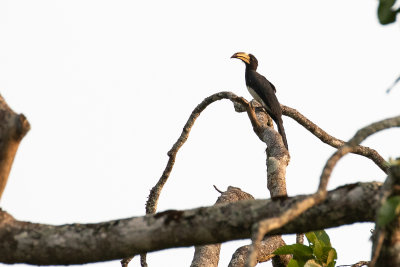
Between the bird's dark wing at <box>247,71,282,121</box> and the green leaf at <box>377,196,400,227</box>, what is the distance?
8.08 metres

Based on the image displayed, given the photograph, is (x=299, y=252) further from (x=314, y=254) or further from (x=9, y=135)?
(x=9, y=135)

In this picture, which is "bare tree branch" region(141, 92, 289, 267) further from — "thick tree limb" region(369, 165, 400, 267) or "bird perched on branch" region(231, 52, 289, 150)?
"bird perched on branch" region(231, 52, 289, 150)

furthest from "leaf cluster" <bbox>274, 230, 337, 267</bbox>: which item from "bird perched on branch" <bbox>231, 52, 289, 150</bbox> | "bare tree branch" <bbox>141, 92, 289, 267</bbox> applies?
"bird perched on branch" <bbox>231, 52, 289, 150</bbox>

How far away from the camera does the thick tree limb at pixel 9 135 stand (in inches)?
112

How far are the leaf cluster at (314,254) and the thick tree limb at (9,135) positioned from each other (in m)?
1.81

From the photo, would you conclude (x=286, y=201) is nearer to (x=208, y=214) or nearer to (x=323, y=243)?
(x=208, y=214)

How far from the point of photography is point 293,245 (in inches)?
158

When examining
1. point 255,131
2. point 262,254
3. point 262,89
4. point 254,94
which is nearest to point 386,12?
point 262,254

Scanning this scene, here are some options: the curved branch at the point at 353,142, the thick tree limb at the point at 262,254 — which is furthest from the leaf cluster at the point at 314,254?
the curved branch at the point at 353,142

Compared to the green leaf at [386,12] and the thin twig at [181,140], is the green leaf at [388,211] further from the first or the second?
the thin twig at [181,140]

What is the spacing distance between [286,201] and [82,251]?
2.65 feet

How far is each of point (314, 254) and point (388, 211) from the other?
1850mm

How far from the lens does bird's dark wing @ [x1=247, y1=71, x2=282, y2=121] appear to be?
10.7 m

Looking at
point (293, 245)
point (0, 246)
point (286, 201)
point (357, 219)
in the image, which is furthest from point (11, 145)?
point (293, 245)
